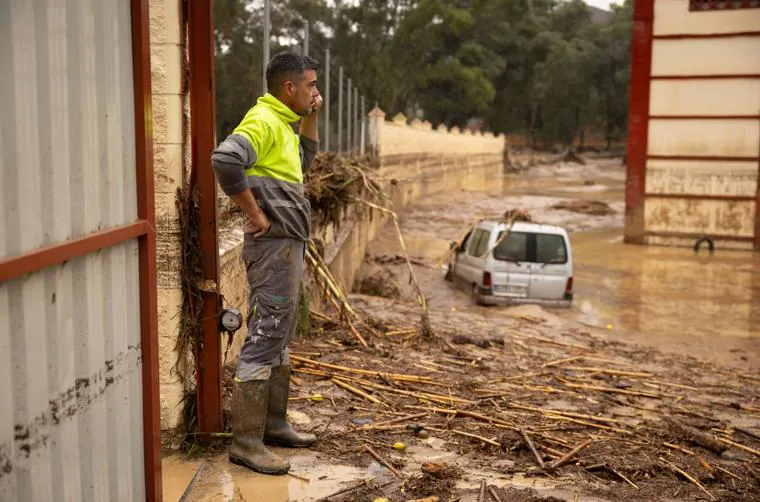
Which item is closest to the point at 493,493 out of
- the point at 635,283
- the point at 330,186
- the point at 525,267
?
→ the point at 330,186

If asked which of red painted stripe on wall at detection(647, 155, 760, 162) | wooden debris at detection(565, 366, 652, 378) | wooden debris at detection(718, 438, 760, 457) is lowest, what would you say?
wooden debris at detection(565, 366, 652, 378)

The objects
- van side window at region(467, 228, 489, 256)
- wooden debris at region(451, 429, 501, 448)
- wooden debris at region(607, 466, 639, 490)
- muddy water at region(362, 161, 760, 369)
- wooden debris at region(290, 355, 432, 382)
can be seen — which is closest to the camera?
wooden debris at region(607, 466, 639, 490)

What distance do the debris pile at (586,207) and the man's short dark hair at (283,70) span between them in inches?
1156

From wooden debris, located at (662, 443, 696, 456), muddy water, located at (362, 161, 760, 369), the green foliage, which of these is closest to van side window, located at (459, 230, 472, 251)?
muddy water, located at (362, 161, 760, 369)

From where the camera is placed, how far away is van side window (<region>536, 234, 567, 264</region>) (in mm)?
14234

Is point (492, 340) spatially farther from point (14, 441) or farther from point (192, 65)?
point (14, 441)

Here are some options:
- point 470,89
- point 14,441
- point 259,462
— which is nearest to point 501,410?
point 259,462

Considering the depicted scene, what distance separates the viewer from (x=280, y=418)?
15.7 ft

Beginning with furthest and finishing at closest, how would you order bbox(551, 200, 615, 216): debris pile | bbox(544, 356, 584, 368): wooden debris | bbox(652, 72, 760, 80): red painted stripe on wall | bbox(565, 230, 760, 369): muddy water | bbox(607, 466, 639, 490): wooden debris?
bbox(551, 200, 615, 216): debris pile
bbox(652, 72, 760, 80): red painted stripe on wall
bbox(565, 230, 760, 369): muddy water
bbox(544, 356, 584, 368): wooden debris
bbox(607, 466, 639, 490): wooden debris

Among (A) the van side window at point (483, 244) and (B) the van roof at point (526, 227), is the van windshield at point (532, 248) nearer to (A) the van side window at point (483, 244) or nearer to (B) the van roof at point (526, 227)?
(B) the van roof at point (526, 227)

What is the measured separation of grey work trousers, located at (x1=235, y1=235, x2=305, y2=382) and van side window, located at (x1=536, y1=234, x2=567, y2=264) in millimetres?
10336

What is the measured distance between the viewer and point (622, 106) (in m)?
64.1

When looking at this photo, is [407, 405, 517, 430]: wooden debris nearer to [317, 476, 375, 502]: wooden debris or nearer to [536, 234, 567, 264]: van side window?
[317, 476, 375, 502]: wooden debris

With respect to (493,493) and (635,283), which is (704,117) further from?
(493,493)
